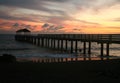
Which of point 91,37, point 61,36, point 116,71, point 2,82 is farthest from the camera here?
point 61,36

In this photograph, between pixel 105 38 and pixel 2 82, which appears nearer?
pixel 2 82

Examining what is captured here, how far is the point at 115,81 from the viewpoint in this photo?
32.4ft

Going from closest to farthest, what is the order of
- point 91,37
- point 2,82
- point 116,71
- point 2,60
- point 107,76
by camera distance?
point 2,82, point 107,76, point 116,71, point 2,60, point 91,37

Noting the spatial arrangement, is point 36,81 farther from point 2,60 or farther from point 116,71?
point 2,60

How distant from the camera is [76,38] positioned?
111 ft

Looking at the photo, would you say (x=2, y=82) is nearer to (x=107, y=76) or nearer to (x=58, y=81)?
(x=58, y=81)

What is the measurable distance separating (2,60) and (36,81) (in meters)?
9.55

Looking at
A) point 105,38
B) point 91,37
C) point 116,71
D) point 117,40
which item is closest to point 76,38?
point 91,37

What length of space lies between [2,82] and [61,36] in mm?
29333

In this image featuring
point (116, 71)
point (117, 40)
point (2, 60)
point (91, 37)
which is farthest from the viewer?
point (91, 37)

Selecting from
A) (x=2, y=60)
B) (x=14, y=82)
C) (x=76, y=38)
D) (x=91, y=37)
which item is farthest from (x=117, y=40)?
(x=14, y=82)

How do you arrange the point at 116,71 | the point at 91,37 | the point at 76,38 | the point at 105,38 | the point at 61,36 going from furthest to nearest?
the point at 61,36
the point at 76,38
the point at 91,37
the point at 105,38
the point at 116,71

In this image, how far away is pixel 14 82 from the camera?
965cm

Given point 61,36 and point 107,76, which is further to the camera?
point 61,36
